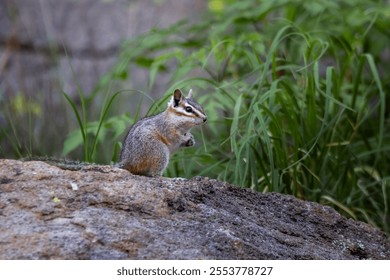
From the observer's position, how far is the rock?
2.99 metres

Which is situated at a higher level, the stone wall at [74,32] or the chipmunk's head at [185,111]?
the chipmunk's head at [185,111]

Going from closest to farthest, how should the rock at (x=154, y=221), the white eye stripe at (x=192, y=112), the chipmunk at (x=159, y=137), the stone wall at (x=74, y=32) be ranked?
the rock at (x=154, y=221)
the chipmunk at (x=159, y=137)
the white eye stripe at (x=192, y=112)
the stone wall at (x=74, y=32)

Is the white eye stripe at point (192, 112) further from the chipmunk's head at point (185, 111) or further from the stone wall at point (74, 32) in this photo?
the stone wall at point (74, 32)

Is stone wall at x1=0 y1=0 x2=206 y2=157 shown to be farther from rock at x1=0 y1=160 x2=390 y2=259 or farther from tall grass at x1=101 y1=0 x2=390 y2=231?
rock at x1=0 y1=160 x2=390 y2=259

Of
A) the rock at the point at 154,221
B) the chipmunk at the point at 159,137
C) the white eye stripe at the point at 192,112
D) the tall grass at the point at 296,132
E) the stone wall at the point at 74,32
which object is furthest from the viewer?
the stone wall at the point at 74,32

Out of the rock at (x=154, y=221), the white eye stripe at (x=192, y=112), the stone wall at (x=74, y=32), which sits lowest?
the stone wall at (x=74, y=32)

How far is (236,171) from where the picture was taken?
14.3 feet

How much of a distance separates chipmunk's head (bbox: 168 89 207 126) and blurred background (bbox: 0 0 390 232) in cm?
24

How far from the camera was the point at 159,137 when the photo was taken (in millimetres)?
4109

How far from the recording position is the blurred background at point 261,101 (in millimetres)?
4723

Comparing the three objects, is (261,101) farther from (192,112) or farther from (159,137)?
(159,137)

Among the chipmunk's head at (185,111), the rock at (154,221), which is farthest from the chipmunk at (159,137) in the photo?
the rock at (154,221)

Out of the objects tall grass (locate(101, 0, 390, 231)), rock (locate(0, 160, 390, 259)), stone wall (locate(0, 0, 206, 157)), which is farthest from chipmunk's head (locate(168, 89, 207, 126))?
stone wall (locate(0, 0, 206, 157))

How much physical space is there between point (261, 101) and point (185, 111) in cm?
55
